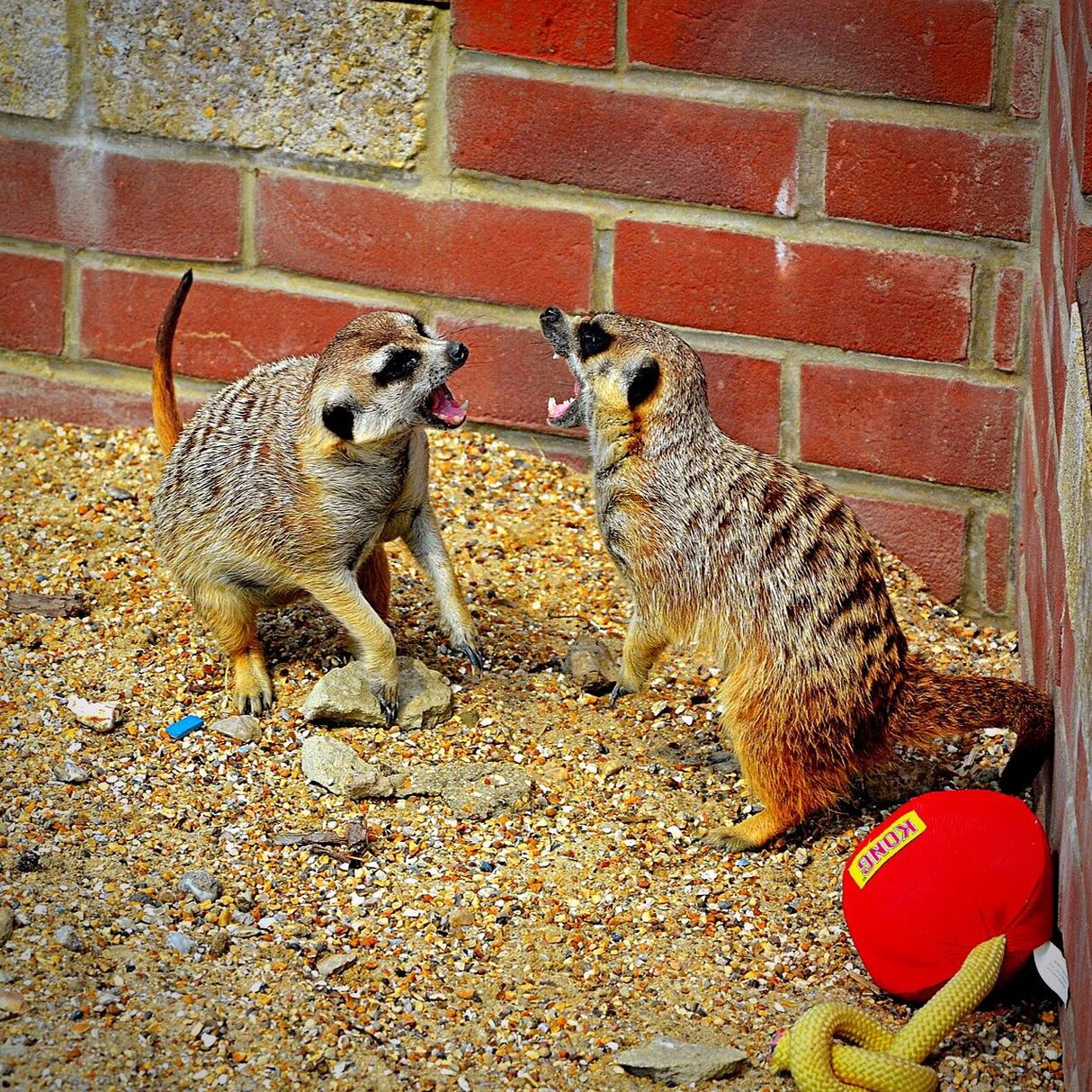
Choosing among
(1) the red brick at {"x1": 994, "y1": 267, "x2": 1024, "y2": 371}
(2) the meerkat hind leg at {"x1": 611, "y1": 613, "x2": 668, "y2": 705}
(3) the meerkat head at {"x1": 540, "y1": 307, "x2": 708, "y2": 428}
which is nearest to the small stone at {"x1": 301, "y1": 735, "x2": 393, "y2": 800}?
(2) the meerkat hind leg at {"x1": 611, "y1": 613, "x2": 668, "y2": 705}

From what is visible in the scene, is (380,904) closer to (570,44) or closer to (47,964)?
(47,964)

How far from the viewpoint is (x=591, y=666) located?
336 cm

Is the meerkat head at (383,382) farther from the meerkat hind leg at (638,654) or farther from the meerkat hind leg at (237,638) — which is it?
the meerkat hind leg at (638,654)

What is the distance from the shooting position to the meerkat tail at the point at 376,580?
343 cm

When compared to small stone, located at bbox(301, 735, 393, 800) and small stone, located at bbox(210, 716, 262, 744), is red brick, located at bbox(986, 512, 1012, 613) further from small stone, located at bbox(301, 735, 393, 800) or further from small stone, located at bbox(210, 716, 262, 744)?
small stone, located at bbox(210, 716, 262, 744)

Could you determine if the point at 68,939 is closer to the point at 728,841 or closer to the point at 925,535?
the point at 728,841

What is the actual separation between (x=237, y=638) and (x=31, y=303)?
136 cm

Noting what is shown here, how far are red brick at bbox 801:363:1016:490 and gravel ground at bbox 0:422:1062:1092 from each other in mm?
298

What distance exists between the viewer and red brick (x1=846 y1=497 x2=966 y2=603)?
3607mm

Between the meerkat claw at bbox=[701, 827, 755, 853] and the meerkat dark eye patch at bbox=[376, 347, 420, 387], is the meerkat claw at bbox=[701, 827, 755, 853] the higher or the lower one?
the lower one

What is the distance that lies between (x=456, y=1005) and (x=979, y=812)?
862mm

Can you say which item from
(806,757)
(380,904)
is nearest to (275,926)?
(380,904)

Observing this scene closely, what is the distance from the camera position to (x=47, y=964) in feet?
7.75

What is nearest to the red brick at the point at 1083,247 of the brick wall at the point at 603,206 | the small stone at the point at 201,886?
the brick wall at the point at 603,206
